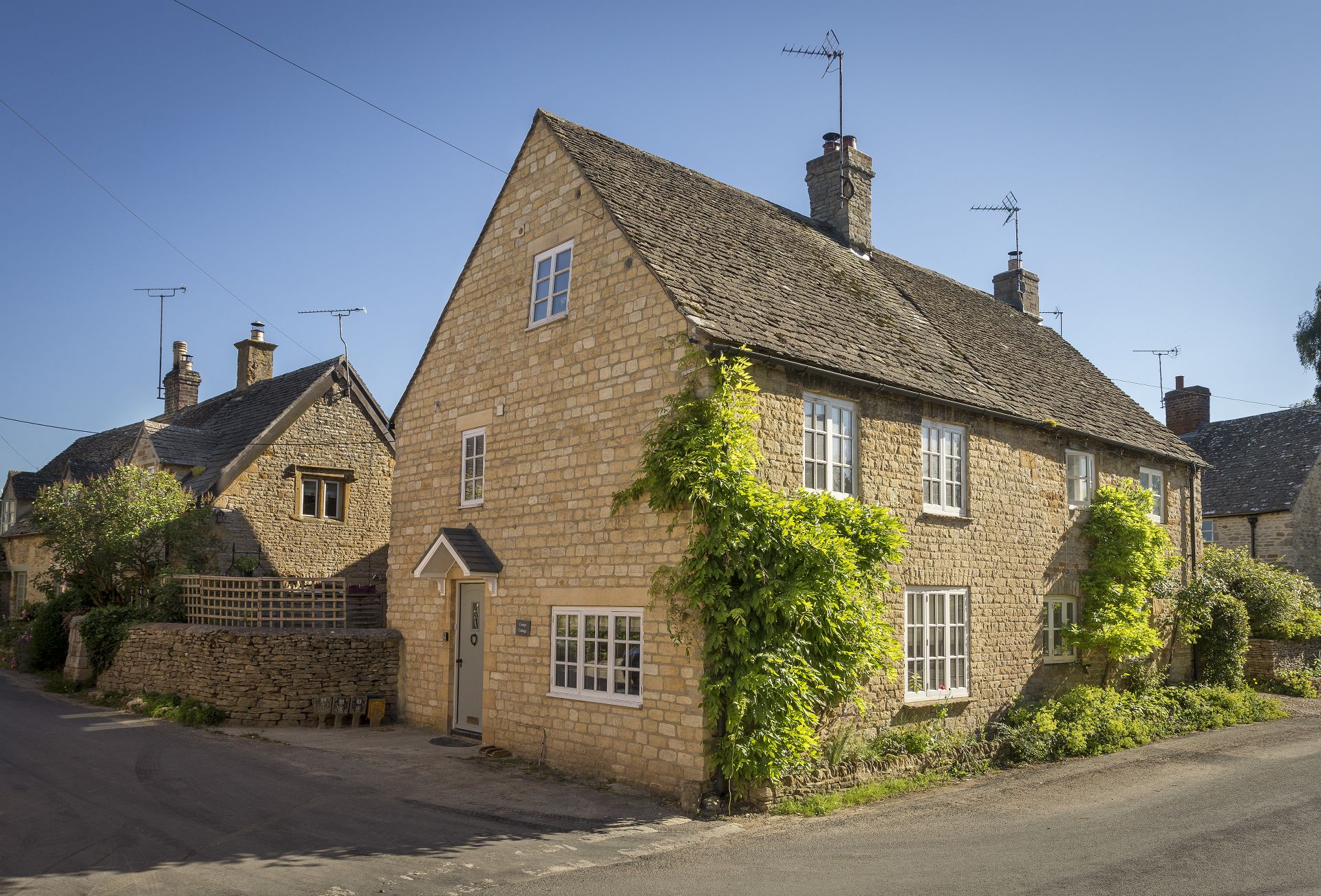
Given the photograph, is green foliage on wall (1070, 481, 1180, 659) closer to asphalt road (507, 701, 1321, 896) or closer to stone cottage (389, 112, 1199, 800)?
stone cottage (389, 112, 1199, 800)

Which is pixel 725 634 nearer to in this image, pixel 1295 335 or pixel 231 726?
pixel 231 726

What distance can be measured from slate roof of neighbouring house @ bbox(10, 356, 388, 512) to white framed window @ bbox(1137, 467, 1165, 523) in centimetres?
1984

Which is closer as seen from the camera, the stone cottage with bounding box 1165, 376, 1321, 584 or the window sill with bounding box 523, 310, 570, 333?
the window sill with bounding box 523, 310, 570, 333

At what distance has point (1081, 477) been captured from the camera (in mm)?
18344

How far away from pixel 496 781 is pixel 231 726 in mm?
6585

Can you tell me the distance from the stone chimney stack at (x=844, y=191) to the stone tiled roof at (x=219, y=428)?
14204mm

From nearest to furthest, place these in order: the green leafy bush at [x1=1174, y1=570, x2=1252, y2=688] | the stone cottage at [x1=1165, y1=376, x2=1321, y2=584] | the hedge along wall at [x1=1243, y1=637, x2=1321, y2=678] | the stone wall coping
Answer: the stone wall coping, the green leafy bush at [x1=1174, y1=570, x2=1252, y2=688], the hedge along wall at [x1=1243, y1=637, x2=1321, y2=678], the stone cottage at [x1=1165, y1=376, x2=1321, y2=584]

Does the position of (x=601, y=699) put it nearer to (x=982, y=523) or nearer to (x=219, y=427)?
(x=982, y=523)

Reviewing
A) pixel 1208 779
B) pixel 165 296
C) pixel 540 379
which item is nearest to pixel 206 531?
pixel 540 379

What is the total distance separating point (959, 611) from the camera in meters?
14.9

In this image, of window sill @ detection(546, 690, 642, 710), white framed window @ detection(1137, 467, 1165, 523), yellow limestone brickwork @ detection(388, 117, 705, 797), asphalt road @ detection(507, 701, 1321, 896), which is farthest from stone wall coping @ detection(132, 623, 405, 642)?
white framed window @ detection(1137, 467, 1165, 523)

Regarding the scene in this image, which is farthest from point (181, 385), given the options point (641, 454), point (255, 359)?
point (641, 454)

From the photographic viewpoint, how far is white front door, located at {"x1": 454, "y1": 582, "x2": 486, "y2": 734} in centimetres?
1591

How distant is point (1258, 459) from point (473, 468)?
2692 cm
